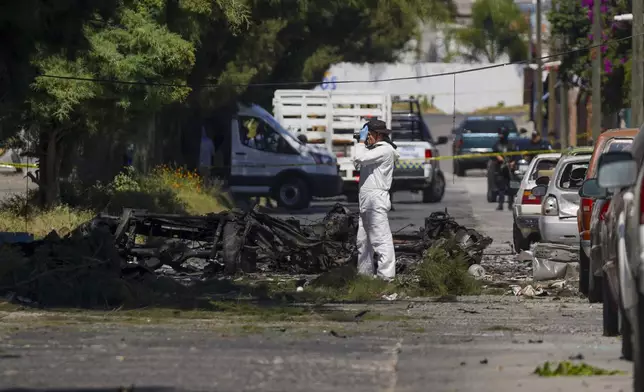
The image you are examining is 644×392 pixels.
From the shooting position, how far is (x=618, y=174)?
28.7ft

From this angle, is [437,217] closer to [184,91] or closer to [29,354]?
[184,91]

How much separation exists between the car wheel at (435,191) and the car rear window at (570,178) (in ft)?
59.9

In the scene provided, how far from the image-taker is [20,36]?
45.6ft

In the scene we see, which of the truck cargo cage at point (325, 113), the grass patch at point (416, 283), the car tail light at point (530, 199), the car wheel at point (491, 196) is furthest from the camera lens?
the truck cargo cage at point (325, 113)

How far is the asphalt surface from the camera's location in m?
8.88

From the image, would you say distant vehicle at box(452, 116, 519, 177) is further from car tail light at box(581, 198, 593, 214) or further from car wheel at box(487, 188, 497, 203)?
car tail light at box(581, 198, 593, 214)

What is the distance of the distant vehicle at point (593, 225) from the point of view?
12352 mm

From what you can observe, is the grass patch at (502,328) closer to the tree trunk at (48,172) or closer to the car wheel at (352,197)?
the tree trunk at (48,172)

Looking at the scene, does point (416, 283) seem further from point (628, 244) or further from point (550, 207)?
point (628, 244)

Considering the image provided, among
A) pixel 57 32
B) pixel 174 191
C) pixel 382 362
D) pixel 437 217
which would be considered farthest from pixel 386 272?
pixel 174 191

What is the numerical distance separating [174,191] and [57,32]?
14829 mm

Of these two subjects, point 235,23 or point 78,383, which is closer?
point 78,383

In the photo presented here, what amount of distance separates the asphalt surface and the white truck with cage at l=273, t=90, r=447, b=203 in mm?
24684

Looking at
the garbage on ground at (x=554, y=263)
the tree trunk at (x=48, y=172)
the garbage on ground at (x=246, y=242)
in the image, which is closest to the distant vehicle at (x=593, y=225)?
the garbage on ground at (x=554, y=263)
